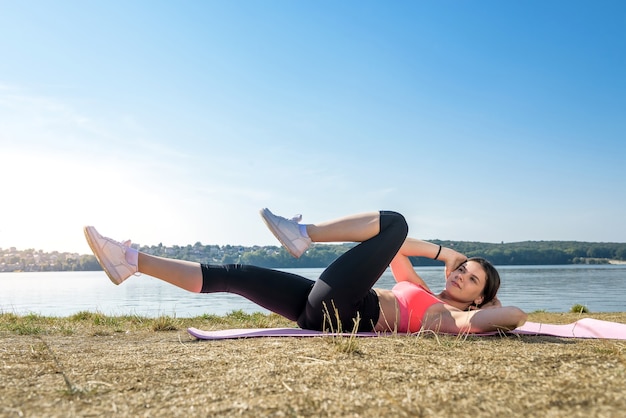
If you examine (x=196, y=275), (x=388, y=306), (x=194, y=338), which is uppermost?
(x=196, y=275)

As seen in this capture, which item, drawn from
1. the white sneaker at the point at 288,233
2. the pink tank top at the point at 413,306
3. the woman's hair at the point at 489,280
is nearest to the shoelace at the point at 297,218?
the white sneaker at the point at 288,233

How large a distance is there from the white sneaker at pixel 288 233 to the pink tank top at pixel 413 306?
934 mm

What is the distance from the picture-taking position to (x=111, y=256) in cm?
341

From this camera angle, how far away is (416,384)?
6.60 ft

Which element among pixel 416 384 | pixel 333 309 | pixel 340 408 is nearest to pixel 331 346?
pixel 333 309

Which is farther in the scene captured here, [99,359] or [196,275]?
[196,275]

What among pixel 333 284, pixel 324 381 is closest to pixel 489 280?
pixel 333 284

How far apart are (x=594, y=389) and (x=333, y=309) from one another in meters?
1.99

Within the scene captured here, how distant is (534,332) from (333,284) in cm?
189

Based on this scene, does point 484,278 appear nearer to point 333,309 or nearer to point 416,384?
point 333,309

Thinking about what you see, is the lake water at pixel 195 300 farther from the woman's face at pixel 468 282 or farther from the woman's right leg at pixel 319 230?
the woman's face at pixel 468 282

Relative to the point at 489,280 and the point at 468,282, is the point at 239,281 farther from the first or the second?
the point at 489,280

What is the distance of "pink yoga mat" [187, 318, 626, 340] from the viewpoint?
388 centimetres

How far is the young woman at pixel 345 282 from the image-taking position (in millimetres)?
3494
